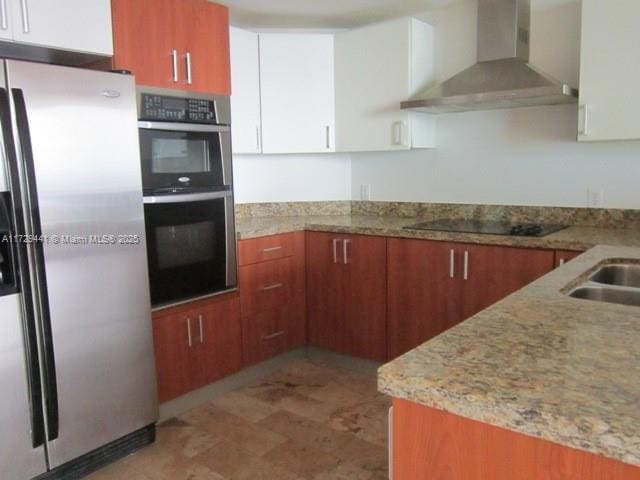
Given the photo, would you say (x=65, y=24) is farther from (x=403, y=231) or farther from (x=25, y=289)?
(x=403, y=231)

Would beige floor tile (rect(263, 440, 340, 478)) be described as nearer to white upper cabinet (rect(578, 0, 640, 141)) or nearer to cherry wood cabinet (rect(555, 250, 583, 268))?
cherry wood cabinet (rect(555, 250, 583, 268))

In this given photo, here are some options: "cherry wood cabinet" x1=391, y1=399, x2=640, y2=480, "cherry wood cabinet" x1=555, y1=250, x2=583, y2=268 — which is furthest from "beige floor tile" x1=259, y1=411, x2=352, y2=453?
"cherry wood cabinet" x1=391, y1=399, x2=640, y2=480

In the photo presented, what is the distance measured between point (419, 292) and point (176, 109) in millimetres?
1623

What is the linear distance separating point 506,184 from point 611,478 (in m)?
2.67

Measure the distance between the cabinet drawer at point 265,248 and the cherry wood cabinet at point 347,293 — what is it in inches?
6.3

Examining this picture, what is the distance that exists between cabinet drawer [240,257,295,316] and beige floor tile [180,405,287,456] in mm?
575

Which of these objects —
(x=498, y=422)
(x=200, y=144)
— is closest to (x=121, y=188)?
(x=200, y=144)

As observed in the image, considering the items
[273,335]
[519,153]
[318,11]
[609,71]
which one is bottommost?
[273,335]

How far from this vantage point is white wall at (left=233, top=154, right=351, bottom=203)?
364 cm

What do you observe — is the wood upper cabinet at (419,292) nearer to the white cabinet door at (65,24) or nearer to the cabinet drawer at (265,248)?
the cabinet drawer at (265,248)

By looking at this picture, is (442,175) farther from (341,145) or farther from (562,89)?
(562,89)

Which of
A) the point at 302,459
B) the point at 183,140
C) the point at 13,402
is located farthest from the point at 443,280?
the point at 13,402

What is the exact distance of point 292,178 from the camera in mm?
3814

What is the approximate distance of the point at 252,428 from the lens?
259cm
